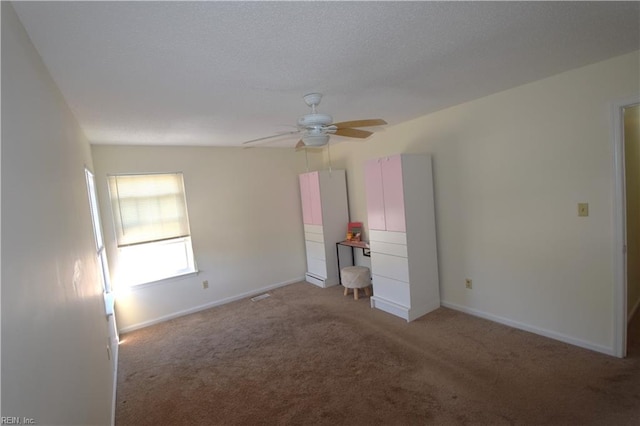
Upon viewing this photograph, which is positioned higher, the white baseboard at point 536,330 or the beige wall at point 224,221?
the beige wall at point 224,221

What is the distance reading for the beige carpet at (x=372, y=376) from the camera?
213 centimetres

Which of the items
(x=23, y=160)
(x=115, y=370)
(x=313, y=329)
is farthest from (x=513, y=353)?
(x=115, y=370)

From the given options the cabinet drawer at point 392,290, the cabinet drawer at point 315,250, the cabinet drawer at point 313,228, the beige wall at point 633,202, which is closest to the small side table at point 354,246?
→ the cabinet drawer at point 315,250

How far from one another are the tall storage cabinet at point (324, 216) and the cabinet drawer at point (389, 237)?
114 cm

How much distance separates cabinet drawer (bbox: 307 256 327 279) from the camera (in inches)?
199

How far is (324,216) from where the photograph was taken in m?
4.94

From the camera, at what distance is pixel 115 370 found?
9.76 feet

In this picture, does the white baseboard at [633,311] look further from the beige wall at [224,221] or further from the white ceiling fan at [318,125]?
the beige wall at [224,221]

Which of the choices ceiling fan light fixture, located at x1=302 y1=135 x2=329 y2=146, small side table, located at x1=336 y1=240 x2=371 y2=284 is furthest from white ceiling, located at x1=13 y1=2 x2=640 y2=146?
small side table, located at x1=336 y1=240 x2=371 y2=284

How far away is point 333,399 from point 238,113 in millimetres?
2650

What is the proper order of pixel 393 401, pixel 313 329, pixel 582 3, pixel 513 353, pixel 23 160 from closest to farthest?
pixel 23 160 < pixel 582 3 < pixel 393 401 < pixel 513 353 < pixel 313 329

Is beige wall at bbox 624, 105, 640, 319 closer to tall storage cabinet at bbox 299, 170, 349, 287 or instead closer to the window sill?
tall storage cabinet at bbox 299, 170, 349, 287

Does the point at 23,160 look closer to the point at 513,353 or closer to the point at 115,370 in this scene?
the point at 115,370

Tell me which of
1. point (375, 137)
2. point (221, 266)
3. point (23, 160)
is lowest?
point (221, 266)
